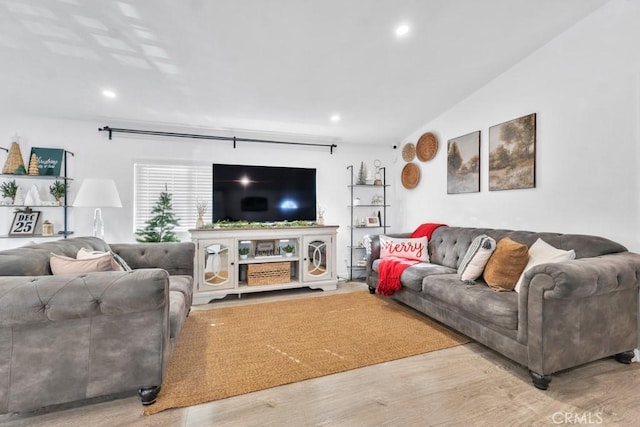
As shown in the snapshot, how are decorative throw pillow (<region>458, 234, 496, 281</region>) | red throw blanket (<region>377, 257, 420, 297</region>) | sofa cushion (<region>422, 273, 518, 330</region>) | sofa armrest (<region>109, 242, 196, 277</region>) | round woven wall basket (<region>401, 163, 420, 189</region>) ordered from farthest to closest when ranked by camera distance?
round woven wall basket (<region>401, 163, 420, 189</region>), red throw blanket (<region>377, 257, 420, 297</region>), sofa armrest (<region>109, 242, 196, 277</region>), decorative throw pillow (<region>458, 234, 496, 281</region>), sofa cushion (<region>422, 273, 518, 330</region>)

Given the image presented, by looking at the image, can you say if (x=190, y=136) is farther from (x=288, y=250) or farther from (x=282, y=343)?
(x=282, y=343)

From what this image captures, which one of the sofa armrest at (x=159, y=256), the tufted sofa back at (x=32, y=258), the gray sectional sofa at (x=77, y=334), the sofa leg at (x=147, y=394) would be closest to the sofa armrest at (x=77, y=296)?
the gray sectional sofa at (x=77, y=334)

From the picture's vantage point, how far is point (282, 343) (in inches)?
92.3

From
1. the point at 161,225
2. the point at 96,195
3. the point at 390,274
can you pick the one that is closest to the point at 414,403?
the point at 390,274

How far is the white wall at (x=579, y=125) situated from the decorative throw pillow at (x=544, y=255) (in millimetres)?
494

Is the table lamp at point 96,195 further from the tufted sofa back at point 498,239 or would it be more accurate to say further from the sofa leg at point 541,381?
the sofa leg at point 541,381

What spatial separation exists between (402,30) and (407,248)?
7.35 ft

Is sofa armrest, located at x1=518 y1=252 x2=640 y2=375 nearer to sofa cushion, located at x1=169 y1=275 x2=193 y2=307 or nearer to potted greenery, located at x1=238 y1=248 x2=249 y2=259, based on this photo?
sofa cushion, located at x1=169 y1=275 x2=193 y2=307

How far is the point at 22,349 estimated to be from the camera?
4.55ft

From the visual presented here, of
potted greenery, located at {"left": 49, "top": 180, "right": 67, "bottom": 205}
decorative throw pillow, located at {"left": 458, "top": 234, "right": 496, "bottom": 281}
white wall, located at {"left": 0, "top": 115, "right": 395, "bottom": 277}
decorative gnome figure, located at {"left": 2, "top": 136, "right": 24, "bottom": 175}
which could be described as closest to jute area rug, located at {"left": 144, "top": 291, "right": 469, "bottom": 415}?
decorative throw pillow, located at {"left": 458, "top": 234, "right": 496, "bottom": 281}

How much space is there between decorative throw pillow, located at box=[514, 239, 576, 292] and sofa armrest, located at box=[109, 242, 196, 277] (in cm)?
279

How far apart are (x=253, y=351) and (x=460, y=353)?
156 centimetres

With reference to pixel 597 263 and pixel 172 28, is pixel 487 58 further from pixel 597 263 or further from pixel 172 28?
pixel 172 28

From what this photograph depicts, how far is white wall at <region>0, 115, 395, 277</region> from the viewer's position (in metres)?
3.27
